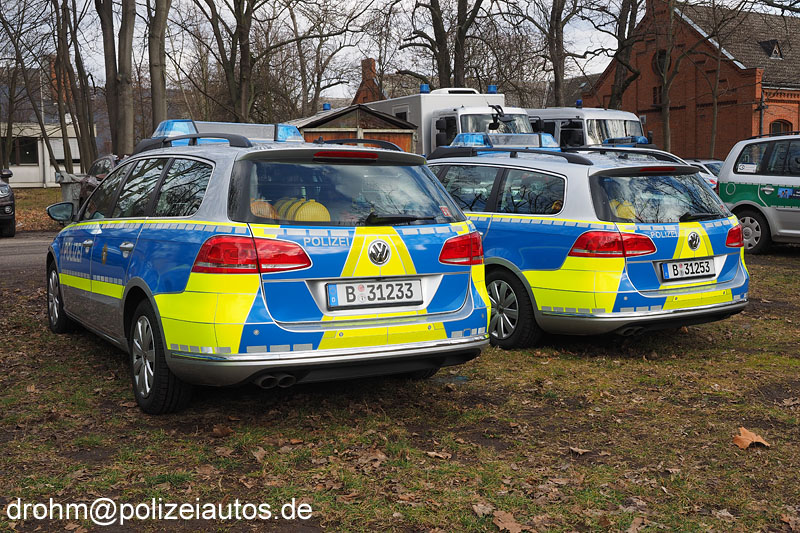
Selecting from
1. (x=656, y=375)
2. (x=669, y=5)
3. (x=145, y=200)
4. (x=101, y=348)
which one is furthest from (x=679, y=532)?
(x=669, y=5)

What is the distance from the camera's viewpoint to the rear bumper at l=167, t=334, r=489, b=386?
4.77 m

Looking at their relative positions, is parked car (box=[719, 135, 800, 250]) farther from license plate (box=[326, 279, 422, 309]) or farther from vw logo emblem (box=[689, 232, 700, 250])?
license plate (box=[326, 279, 422, 309])

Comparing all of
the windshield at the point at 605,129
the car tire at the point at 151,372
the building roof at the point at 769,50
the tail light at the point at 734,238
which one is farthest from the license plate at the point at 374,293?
the building roof at the point at 769,50

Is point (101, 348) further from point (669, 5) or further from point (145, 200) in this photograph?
point (669, 5)

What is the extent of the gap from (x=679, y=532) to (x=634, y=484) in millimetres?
563

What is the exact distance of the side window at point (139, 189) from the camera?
596cm

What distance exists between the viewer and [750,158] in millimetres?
14000

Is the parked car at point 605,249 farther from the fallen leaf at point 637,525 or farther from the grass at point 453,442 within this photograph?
the fallen leaf at point 637,525

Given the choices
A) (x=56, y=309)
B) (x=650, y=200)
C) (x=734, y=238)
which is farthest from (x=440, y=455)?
(x=56, y=309)

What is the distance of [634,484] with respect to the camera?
14.3ft

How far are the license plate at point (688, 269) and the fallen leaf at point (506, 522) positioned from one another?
3378 millimetres

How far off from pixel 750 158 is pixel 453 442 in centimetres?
1070

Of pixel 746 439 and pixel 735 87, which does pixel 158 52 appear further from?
A: pixel 735 87

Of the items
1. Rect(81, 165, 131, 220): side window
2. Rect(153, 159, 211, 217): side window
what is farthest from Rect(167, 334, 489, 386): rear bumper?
Rect(81, 165, 131, 220): side window
